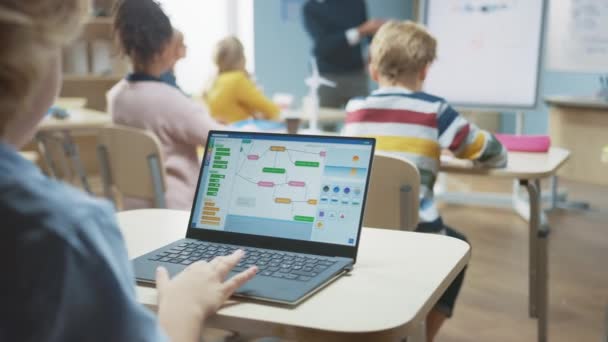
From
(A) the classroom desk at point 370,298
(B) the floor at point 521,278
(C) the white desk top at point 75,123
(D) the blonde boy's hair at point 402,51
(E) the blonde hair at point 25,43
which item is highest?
(E) the blonde hair at point 25,43

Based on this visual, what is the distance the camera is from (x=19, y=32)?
0.50m

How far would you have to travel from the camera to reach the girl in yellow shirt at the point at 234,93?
11.2 feet

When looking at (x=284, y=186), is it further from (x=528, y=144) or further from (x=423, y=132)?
(x=528, y=144)

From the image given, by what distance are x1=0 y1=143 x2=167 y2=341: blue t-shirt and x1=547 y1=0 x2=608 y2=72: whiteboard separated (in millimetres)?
4263

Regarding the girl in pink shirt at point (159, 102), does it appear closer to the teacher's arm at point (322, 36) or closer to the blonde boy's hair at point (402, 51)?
the blonde boy's hair at point (402, 51)

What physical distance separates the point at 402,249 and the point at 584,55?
3.65m

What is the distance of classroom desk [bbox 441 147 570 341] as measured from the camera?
211 cm

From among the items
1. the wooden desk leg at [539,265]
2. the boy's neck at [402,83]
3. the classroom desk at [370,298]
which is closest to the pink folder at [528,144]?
the wooden desk leg at [539,265]

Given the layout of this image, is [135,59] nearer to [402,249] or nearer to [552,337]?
[402,249]

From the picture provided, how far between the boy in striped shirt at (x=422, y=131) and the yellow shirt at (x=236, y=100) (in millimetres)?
1373

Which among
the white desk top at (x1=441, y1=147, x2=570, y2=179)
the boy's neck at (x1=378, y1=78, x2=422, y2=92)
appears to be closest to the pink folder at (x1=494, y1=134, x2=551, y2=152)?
the white desk top at (x1=441, y1=147, x2=570, y2=179)

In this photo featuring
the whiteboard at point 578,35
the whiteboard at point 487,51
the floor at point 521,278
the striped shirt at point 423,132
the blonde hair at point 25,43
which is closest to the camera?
the blonde hair at point 25,43

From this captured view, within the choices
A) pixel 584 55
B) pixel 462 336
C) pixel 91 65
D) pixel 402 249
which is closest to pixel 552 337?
pixel 462 336

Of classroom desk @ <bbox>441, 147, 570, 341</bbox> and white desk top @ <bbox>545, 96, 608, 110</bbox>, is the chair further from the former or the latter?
white desk top @ <bbox>545, 96, 608, 110</bbox>
